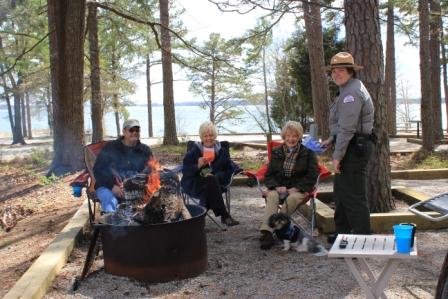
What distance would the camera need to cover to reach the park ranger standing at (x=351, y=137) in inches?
160

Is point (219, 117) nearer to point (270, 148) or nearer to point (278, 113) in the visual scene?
point (278, 113)

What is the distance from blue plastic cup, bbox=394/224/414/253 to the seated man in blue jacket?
8.85 ft

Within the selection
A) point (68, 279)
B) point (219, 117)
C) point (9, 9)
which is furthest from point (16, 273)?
point (219, 117)

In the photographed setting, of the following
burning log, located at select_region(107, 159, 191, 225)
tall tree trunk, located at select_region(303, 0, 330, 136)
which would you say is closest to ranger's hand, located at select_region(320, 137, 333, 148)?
burning log, located at select_region(107, 159, 191, 225)

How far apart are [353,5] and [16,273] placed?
404 centimetres

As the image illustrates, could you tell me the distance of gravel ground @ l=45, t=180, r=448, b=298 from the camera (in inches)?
139

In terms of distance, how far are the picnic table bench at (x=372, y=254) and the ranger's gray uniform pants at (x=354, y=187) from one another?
116cm

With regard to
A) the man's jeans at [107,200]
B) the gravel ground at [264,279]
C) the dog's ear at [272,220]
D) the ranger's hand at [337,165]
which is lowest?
the gravel ground at [264,279]

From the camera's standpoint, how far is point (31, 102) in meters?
43.4

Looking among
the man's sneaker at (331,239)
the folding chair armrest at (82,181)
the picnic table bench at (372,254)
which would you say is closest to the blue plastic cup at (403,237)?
the picnic table bench at (372,254)

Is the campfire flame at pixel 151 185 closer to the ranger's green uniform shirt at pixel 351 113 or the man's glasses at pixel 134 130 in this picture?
the man's glasses at pixel 134 130

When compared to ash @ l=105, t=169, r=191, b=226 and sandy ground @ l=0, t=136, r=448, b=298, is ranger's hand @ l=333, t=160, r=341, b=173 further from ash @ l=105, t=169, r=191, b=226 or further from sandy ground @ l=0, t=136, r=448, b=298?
ash @ l=105, t=169, r=191, b=226

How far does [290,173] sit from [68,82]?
5899 mm

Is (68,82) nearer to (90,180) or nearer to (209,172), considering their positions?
(90,180)
